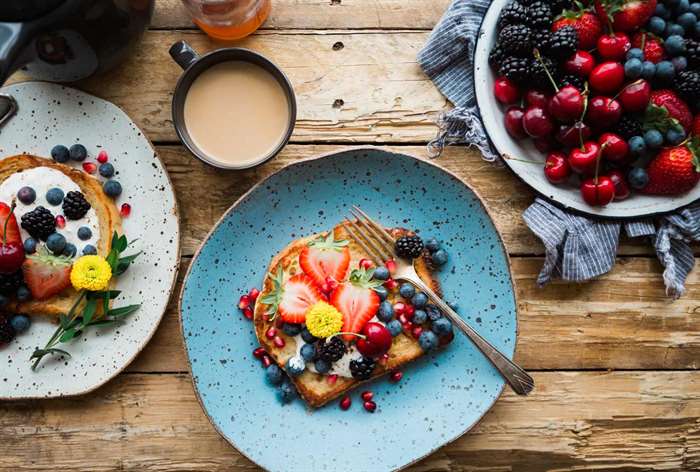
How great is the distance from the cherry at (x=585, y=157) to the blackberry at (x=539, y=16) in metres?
0.30

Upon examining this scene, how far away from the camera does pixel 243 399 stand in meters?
1.73

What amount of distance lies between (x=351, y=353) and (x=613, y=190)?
0.75 meters

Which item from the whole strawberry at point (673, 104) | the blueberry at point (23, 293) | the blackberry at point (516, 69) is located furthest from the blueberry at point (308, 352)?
the whole strawberry at point (673, 104)

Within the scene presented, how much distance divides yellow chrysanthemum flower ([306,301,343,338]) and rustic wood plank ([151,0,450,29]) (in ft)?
2.45

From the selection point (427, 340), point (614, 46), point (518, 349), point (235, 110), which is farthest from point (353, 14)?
point (518, 349)

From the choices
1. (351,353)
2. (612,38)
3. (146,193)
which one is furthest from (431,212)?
(146,193)

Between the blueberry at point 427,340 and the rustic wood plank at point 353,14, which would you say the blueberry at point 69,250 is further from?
the blueberry at point 427,340

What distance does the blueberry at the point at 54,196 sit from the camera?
1675 mm

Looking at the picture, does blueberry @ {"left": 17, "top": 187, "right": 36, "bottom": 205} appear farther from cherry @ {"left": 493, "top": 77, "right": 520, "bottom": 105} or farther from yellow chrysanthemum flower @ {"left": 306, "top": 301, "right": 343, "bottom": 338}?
cherry @ {"left": 493, "top": 77, "right": 520, "bottom": 105}

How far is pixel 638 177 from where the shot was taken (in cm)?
168

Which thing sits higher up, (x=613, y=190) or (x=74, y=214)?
(x=613, y=190)

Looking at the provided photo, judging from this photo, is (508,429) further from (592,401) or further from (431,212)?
(431,212)

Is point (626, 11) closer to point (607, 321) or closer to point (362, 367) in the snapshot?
point (607, 321)

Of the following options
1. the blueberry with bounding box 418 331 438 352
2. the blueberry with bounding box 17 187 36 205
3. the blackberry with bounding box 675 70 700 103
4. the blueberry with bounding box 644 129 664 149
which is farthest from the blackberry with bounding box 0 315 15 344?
the blackberry with bounding box 675 70 700 103
